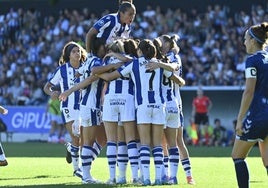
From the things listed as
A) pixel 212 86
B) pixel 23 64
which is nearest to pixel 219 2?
pixel 212 86

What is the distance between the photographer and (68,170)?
16.7 metres

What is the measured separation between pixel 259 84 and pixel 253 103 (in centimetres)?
26

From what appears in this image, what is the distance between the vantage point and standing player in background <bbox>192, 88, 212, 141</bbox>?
28922 millimetres

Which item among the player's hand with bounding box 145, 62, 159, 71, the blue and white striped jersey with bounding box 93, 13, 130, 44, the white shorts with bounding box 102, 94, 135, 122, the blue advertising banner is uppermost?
the blue and white striped jersey with bounding box 93, 13, 130, 44

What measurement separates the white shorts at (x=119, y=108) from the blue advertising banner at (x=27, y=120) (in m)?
18.3

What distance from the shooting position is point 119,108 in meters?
13.3

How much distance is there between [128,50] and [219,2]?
22287mm

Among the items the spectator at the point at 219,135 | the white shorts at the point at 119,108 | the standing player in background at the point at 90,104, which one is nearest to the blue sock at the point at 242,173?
the white shorts at the point at 119,108

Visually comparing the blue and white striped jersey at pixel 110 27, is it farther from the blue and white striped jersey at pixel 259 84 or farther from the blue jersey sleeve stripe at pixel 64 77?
the blue and white striped jersey at pixel 259 84

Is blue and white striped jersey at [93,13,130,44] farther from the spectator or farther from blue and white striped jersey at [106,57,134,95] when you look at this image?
the spectator

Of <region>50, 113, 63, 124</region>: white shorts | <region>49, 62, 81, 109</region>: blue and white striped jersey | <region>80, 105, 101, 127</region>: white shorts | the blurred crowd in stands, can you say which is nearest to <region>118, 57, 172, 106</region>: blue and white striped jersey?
<region>80, 105, 101, 127</region>: white shorts

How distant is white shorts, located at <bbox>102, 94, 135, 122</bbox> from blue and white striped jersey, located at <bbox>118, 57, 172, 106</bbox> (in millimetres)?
229

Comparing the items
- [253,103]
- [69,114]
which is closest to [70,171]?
[69,114]

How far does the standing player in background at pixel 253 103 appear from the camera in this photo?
10734 mm
